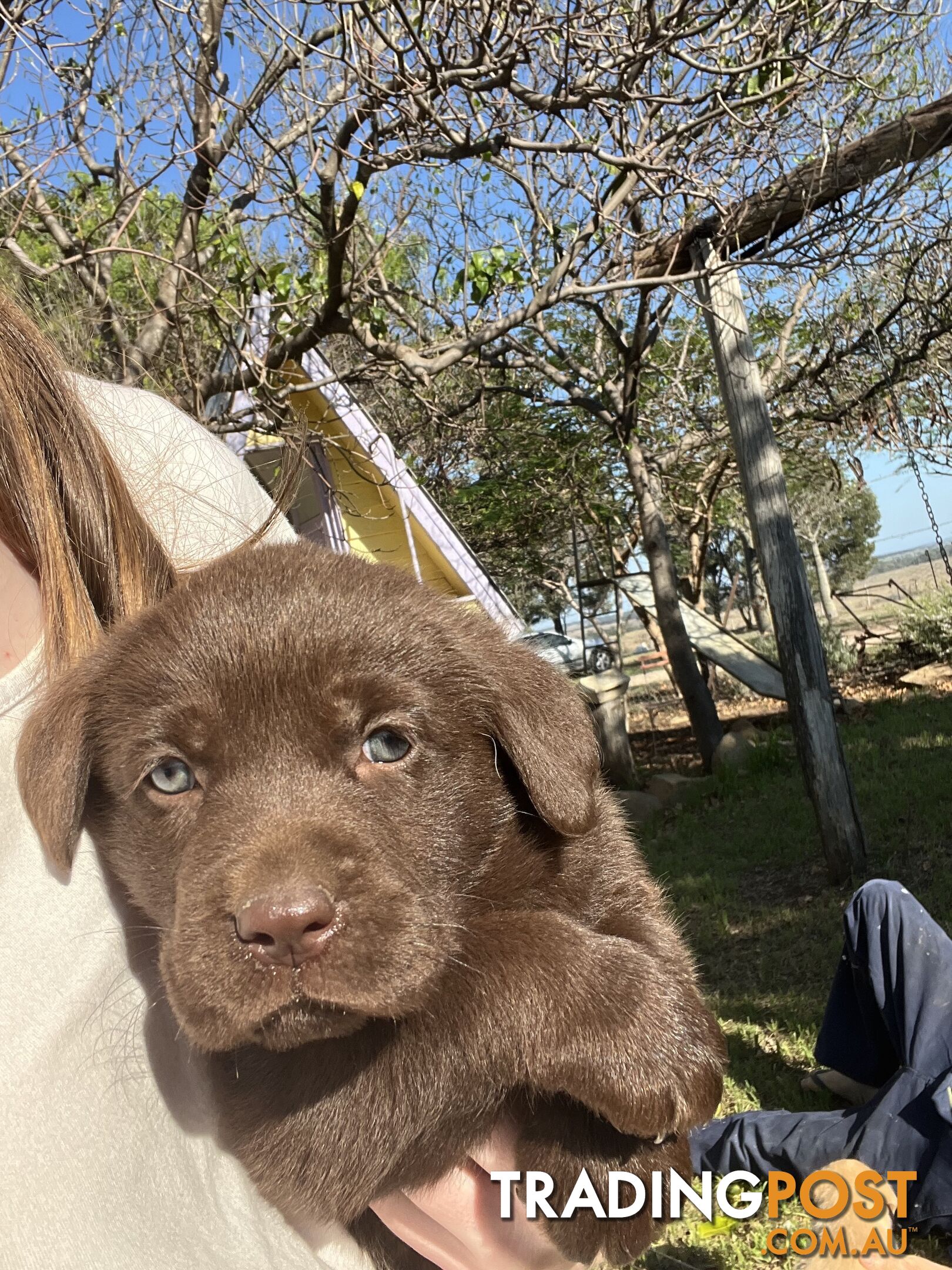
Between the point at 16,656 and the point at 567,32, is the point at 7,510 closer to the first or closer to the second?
the point at 16,656

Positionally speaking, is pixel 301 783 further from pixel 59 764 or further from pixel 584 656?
pixel 584 656

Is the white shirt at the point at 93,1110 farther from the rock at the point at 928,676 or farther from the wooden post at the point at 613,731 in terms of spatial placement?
the rock at the point at 928,676

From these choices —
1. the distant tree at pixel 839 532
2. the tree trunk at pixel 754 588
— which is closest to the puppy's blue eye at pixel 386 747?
the tree trunk at pixel 754 588

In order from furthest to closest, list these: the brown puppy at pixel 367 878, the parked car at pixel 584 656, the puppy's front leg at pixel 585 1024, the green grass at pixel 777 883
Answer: the parked car at pixel 584 656
the green grass at pixel 777 883
the puppy's front leg at pixel 585 1024
the brown puppy at pixel 367 878

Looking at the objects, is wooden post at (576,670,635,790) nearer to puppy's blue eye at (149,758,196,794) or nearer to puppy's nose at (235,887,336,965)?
puppy's blue eye at (149,758,196,794)

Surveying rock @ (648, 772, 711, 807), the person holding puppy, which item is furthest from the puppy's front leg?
rock @ (648, 772, 711, 807)

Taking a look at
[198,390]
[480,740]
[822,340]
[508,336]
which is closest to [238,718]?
[480,740]

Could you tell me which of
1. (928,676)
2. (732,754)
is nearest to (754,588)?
(928,676)
